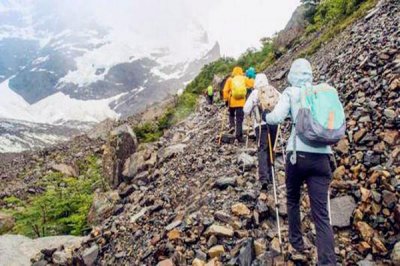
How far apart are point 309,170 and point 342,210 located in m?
1.71

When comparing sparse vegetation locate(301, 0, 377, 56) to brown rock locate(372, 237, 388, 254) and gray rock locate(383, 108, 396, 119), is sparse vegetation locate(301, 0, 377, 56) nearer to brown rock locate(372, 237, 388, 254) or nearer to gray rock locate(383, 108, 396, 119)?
gray rock locate(383, 108, 396, 119)

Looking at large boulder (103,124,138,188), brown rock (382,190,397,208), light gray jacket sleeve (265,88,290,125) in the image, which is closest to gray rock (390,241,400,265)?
brown rock (382,190,397,208)

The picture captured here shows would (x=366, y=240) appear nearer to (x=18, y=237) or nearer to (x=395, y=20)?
(x=395, y=20)

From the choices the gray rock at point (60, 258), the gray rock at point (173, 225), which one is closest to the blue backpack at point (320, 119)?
the gray rock at point (173, 225)

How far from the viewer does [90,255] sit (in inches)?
366

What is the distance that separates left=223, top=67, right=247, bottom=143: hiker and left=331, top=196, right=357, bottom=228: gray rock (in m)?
5.35

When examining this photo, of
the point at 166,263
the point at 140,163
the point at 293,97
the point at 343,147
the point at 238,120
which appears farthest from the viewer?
the point at 140,163

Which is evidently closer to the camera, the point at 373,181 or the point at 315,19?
the point at 373,181

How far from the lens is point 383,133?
772cm

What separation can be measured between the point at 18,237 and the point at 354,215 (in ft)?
31.8

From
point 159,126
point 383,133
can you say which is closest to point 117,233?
point 383,133

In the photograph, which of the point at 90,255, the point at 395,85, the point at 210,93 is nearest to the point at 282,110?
the point at 395,85

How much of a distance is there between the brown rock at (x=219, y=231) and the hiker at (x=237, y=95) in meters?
5.25

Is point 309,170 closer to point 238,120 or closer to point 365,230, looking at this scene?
point 365,230
